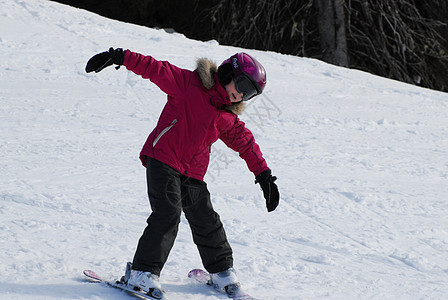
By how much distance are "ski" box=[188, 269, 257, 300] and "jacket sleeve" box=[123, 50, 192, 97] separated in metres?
0.93

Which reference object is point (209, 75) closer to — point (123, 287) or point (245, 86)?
point (245, 86)

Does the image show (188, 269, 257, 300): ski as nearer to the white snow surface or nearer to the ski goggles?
the white snow surface

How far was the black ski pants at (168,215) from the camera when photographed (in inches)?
118

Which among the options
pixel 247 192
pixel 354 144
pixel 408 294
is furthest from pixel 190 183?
pixel 354 144

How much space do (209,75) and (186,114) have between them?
0.72 ft

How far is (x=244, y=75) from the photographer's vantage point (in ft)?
10.0

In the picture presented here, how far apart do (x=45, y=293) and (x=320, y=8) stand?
11.5 meters

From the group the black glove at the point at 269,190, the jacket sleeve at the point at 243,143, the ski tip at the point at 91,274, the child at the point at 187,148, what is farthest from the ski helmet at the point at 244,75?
the ski tip at the point at 91,274

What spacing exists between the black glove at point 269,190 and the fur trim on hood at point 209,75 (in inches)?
13.5

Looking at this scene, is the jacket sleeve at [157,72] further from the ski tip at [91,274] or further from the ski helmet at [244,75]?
the ski tip at [91,274]

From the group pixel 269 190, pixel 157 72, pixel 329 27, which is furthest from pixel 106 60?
pixel 329 27

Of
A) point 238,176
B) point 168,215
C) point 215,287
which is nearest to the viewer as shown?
point 168,215

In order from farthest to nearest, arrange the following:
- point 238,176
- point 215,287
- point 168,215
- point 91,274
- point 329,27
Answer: point 329,27 < point 238,176 < point 215,287 < point 91,274 < point 168,215

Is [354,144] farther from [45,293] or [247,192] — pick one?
[45,293]
